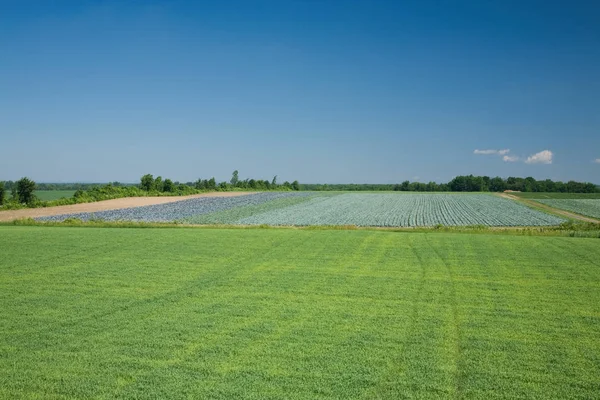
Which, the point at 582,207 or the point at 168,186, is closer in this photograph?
the point at 582,207

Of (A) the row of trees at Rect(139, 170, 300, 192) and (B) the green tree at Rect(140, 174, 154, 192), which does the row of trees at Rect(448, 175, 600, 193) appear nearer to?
(A) the row of trees at Rect(139, 170, 300, 192)

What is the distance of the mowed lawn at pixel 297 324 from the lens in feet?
30.3

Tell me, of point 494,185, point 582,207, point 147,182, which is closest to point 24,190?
point 147,182

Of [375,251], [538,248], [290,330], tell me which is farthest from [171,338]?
[538,248]

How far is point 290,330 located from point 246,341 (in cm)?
134

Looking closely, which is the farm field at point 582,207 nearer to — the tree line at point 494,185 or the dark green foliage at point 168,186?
the tree line at point 494,185

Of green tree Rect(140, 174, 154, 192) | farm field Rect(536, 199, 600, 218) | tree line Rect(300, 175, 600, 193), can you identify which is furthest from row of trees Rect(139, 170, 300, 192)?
farm field Rect(536, 199, 600, 218)

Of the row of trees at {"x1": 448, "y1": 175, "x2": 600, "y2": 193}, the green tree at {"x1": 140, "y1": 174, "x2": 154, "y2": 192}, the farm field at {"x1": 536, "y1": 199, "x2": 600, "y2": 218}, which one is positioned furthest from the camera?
the row of trees at {"x1": 448, "y1": 175, "x2": 600, "y2": 193}

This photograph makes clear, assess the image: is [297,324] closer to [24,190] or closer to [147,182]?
[24,190]

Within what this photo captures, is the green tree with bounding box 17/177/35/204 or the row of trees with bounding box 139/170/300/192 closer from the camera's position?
the green tree with bounding box 17/177/35/204

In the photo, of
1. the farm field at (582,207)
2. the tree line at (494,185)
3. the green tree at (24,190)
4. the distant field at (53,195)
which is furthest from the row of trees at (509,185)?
the green tree at (24,190)

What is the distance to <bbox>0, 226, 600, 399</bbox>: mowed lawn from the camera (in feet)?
30.3

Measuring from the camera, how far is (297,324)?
12.8m

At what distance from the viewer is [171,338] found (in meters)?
11.7
